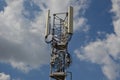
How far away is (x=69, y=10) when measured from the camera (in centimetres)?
8562

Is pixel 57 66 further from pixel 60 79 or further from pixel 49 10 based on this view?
pixel 49 10

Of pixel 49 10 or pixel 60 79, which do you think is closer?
pixel 60 79

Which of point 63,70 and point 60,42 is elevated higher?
point 60,42

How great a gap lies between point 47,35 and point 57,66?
21.7 ft

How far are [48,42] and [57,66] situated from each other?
5214 millimetres

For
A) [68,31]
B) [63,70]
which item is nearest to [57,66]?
[63,70]

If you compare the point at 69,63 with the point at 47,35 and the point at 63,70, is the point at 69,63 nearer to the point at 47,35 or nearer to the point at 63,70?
the point at 63,70

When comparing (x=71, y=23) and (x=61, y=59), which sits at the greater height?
(x=71, y=23)

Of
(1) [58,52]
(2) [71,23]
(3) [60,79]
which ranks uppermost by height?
(2) [71,23]

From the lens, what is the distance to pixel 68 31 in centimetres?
8488

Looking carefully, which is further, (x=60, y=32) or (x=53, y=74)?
(x=60, y=32)

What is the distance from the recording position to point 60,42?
86.9 metres

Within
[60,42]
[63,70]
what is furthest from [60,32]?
[63,70]

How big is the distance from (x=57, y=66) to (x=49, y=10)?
12.0 metres
